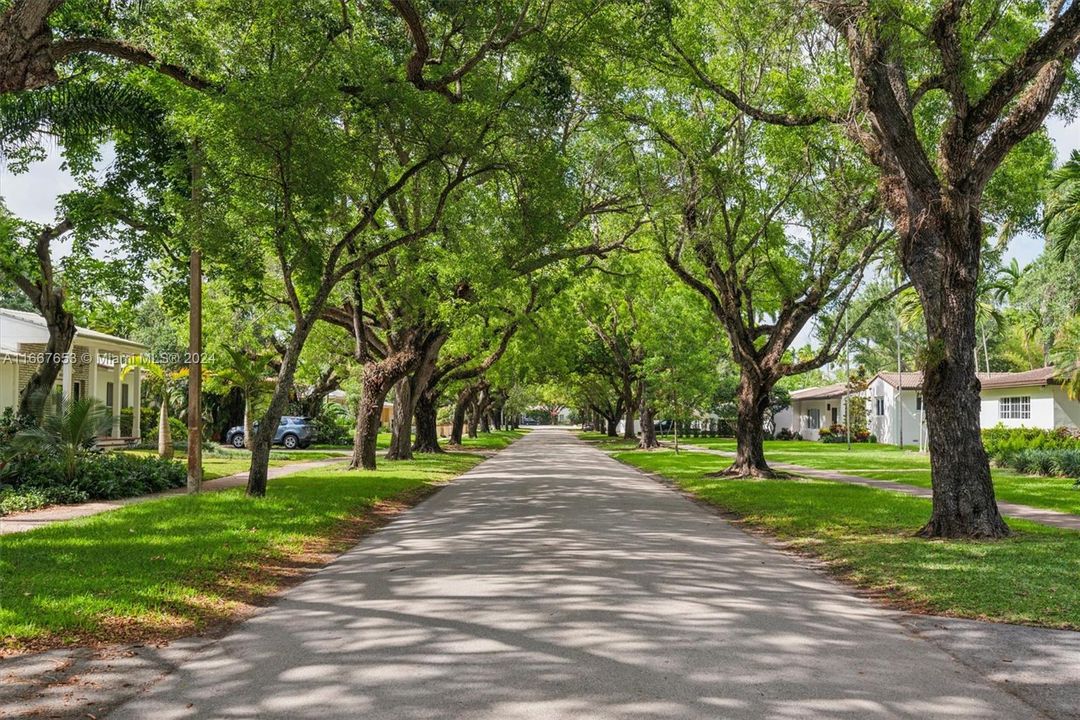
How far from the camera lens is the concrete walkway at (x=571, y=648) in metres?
4.71

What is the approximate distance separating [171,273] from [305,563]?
1181cm

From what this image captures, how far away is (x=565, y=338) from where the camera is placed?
37.1m

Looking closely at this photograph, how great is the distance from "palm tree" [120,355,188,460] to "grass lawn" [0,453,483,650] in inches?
394

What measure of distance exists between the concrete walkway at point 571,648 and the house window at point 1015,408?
3600 centimetres

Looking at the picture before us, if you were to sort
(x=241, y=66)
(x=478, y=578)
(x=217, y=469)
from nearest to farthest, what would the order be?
(x=478, y=578) < (x=241, y=66) < (x=217, y=469)

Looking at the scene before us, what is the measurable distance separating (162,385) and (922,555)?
29.7 metres

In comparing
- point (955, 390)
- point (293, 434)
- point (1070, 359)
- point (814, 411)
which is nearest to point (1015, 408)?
point (1070, 359)

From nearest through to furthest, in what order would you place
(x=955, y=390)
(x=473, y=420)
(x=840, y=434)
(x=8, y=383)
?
(x=955, y=390) < (x=8, y=383) < (x=840, y=434) < (x=473, y=420)

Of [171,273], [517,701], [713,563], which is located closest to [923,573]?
[713,563]

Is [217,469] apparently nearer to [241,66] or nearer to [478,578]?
[241,66]

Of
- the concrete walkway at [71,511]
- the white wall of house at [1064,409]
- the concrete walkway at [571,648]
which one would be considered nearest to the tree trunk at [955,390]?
→ the concrete walkway at [571,648]

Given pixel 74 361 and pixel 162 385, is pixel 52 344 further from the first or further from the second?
pixel 162 385

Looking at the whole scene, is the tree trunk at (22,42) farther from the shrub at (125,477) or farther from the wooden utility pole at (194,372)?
the shrub at (125,477)

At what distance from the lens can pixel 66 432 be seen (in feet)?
52.4
